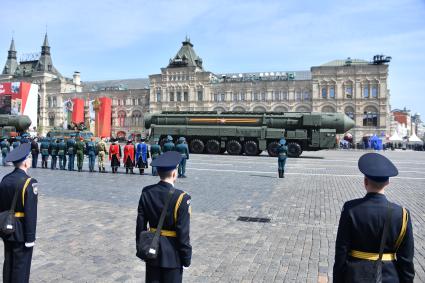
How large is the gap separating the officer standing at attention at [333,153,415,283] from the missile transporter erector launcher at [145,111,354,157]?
86.2 ft

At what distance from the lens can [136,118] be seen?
80812 mm

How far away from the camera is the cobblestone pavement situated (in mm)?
5629

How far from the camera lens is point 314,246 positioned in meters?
6.86

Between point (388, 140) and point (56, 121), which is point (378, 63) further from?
point (56, 121)

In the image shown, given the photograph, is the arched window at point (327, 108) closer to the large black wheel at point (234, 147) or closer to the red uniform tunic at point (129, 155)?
the large black wheel at point (234, 147)

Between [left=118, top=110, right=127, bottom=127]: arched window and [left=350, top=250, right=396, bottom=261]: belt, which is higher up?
[left=118, top=110, right=127, bottom=127]: arched window

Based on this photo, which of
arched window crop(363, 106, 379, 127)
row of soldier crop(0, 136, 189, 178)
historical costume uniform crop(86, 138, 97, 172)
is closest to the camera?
row of soldier crop(0, 136, 189, 178)

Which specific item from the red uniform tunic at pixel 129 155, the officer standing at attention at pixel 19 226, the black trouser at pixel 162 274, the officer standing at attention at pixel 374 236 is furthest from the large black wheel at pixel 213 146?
the officer standing at attention at pixel 374 236

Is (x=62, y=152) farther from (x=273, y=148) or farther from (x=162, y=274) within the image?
(x=162, y=274)

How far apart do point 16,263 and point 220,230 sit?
427cm

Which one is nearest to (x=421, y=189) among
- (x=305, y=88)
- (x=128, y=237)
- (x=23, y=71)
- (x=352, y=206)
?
(x=128, y=237)

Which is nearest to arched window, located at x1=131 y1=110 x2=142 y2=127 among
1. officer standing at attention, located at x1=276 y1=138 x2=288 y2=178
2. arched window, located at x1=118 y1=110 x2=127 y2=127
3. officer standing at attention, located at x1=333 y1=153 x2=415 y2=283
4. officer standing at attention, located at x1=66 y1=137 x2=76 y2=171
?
arched window, located at x1=118 y1=110 x2=127 y2=127

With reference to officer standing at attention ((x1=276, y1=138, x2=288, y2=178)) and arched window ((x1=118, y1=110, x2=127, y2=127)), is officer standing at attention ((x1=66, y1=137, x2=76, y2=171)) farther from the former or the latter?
arched window ((x1=118, y1=110, x2=127, y2=127))

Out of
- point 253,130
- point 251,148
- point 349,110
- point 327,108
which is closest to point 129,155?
point 251,148
